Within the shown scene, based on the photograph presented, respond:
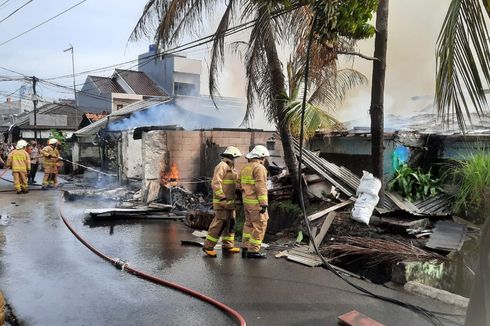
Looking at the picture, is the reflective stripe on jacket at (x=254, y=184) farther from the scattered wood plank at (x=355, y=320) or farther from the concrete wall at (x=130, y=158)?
the concrete wall at (x=130, y=158)

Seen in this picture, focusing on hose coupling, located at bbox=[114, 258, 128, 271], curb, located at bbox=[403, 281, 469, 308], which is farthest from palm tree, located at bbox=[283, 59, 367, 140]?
hose coupling, located at bbox=[114, 258, 128, 271]

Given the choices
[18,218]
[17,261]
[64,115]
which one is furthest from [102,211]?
[64,115]

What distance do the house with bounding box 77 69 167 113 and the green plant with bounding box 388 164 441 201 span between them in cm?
2656

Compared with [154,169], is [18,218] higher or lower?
lower

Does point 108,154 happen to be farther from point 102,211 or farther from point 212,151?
point 102,211

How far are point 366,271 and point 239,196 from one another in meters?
2.74

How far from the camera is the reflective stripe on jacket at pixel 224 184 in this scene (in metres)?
6.88

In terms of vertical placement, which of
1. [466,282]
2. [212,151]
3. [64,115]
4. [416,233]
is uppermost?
[64,115]

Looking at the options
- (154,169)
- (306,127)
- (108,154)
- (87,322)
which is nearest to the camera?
(87,322)

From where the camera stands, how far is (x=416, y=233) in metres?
6.46

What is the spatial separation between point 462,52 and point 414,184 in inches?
226

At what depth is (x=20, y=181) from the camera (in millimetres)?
14656

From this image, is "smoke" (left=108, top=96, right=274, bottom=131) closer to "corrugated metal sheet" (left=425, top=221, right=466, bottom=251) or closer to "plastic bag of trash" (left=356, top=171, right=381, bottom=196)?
"plastic bag of trash" (left=356, top=171, right=381, bottom=196)

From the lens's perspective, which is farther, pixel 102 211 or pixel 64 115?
pixel 64 115
